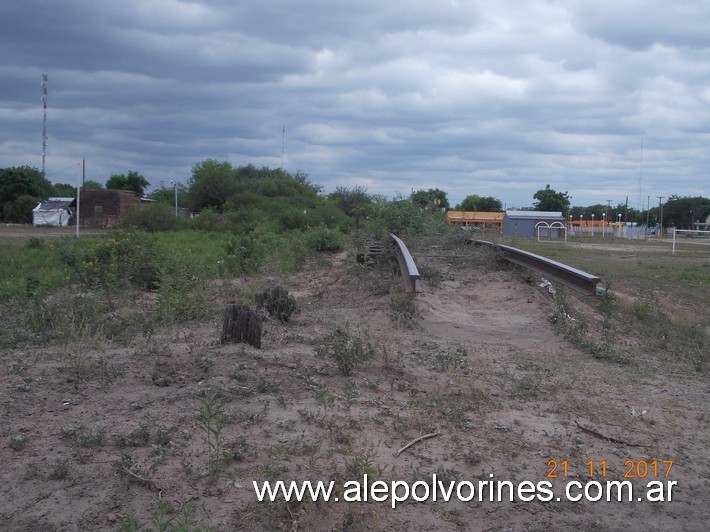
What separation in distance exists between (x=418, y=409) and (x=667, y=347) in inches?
200

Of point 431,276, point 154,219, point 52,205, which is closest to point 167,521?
point 431,276

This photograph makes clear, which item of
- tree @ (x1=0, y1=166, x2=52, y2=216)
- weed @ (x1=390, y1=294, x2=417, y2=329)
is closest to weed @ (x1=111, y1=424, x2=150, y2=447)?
weed @ (x1=390, y1=294, x2=417, y2=329)

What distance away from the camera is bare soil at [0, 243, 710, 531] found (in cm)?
419

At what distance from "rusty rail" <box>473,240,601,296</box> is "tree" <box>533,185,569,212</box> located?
304ft

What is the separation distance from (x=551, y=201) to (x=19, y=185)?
A: 70034 mm

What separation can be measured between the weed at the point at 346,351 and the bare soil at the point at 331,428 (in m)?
0.11

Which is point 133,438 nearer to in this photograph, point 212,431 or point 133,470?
point 133,470

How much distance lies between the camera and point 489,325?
10.2m

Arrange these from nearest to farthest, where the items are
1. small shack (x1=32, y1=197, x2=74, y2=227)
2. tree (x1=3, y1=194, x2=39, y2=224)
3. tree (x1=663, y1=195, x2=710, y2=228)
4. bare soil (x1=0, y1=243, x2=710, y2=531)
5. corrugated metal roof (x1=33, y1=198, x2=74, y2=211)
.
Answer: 1. bare soil (x1=0, y1=243, x2=710, y2=531)
2. small shack (x1=32, y1=197, x2=74, y2=227)
3. corrugated metal roof (x1=33, y1=198, x2=74, y2=211)
4. tree (x1=3, y1=194, x2=39, y2=224)
5. tree (x1=663, y1=195, x2=710, y2=228)

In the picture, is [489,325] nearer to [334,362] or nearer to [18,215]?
[334,362]

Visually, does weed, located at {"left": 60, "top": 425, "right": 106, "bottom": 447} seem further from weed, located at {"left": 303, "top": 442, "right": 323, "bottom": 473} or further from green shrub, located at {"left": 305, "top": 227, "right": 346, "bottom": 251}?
green shrub, located at {"left": 305, "top": 227, "right": 346, "bottom": 251}
